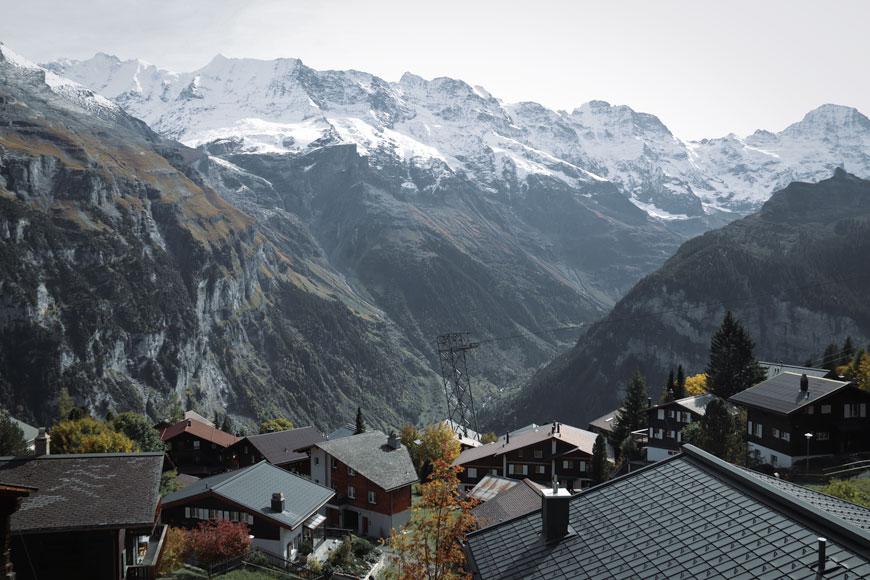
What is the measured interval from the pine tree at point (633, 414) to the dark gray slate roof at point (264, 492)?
161 feet

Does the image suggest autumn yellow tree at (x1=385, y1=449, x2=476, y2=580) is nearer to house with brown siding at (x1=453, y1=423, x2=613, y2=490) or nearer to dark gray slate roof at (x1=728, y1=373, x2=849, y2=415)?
dark gray slate roof at (x1=728, y1=373, x2=849, y2=415)

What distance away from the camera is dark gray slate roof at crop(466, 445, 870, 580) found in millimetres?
16344

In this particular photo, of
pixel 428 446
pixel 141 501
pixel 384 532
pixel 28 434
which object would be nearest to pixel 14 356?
pixel 28 434

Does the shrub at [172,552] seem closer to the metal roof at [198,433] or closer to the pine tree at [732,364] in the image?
the metal roof at [198,433]

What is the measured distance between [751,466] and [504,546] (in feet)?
138

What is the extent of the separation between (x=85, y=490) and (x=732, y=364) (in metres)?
85.8

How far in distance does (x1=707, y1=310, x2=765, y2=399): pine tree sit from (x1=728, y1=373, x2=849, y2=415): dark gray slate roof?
78.5 ft

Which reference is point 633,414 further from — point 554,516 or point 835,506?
point 554,516

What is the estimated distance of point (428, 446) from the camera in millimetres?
83938

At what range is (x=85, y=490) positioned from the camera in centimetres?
2650

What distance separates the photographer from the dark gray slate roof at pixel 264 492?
48.2 m

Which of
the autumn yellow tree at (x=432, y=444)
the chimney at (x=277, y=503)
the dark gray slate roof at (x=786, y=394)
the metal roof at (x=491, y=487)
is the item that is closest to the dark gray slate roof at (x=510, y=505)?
the metal roof at (x=491, y=487)

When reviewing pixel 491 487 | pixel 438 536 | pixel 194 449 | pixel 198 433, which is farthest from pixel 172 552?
pixel 198 433

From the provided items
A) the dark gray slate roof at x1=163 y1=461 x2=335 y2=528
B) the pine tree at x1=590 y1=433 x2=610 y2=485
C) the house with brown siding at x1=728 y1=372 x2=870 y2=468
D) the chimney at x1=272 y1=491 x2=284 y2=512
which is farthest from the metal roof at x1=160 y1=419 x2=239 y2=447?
the house with brown siding at x1=728 y1=372 x2=870 y2=468
